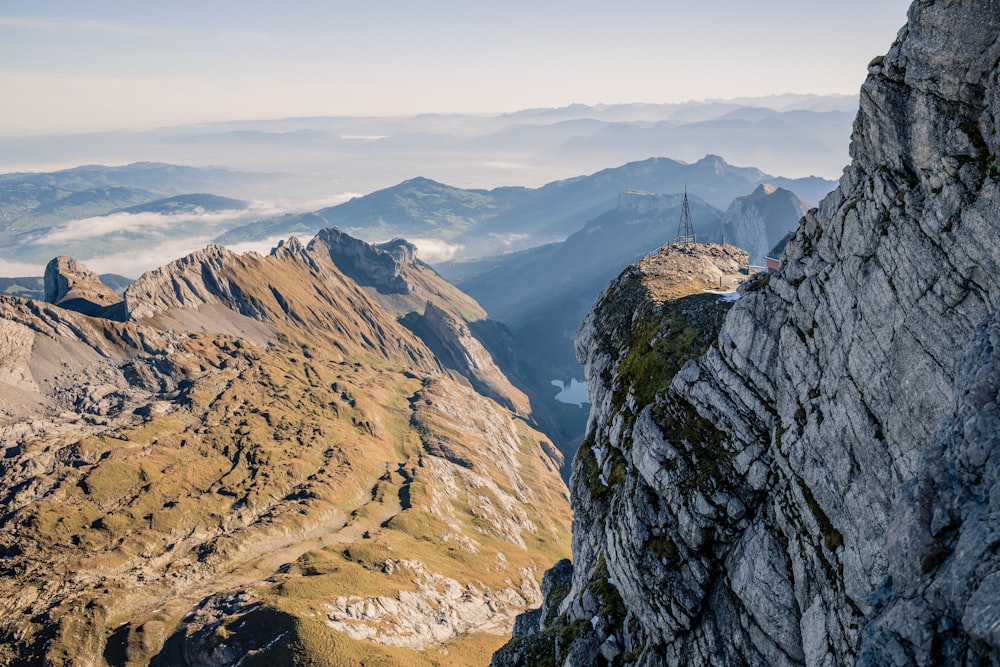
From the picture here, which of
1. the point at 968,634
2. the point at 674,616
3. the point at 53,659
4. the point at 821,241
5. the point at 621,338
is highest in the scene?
the point at 821,241

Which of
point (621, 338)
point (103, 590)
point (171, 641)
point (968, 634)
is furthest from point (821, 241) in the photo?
point (103, 590)

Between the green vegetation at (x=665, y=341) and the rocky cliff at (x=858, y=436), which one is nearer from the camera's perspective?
the rocky cliff at (x=858, y=436)

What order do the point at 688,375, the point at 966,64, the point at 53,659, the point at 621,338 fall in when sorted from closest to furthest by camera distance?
the point at 966,64
the point at 688,375
the point at 621,338
the point at 53,659

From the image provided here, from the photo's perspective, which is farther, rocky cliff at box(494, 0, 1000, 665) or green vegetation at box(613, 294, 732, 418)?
green vegetation at box(613, 294, 732, 418)

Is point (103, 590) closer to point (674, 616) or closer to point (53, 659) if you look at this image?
point (53, 659)

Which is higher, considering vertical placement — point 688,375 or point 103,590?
point 688,375

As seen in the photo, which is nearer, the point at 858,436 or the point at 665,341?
the point at 858,436

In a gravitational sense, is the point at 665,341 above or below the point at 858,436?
below

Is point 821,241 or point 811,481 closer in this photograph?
point 811,481
